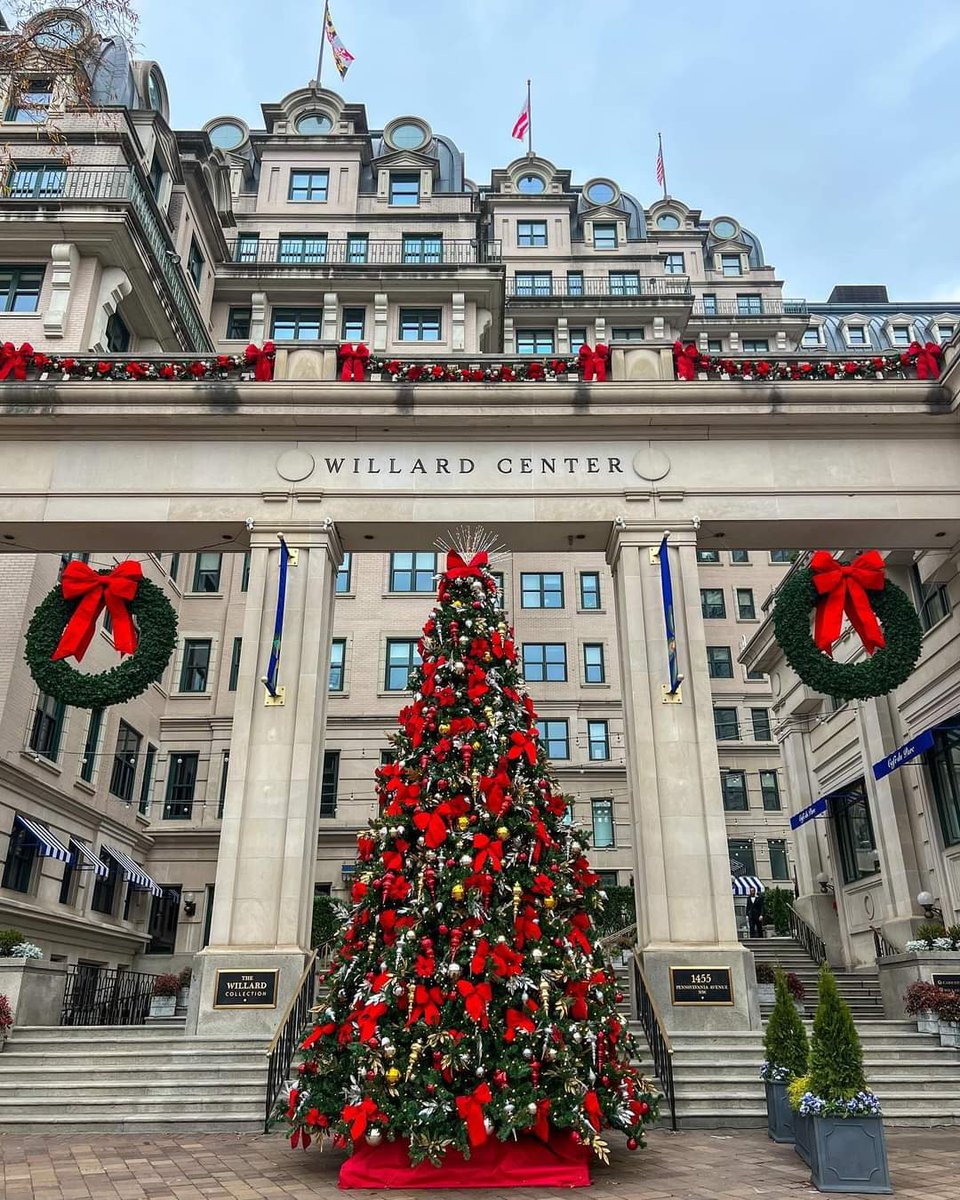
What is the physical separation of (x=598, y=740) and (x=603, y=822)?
3.11 m

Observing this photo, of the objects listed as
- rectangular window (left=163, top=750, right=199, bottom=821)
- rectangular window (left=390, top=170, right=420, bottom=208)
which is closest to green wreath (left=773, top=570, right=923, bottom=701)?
rectangular window (left=163, top=750, right=199, bottom=821)

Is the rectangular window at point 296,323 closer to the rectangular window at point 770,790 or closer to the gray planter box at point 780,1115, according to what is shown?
the rectangular window at point 770,790

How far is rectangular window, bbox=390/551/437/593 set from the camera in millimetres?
35438

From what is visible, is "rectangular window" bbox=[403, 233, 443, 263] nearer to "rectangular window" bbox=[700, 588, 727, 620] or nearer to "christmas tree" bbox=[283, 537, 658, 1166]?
"rectangular window" bbox=[700, 588, 727, 620]

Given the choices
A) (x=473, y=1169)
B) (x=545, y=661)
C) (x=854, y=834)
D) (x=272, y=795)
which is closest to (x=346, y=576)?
(x=545, y=661)

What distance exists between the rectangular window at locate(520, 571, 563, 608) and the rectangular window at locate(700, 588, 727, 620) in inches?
343

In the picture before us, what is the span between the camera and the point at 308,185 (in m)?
42.8

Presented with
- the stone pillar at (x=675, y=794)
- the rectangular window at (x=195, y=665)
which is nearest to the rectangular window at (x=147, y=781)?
the rectangular window at (x=195, y=665)

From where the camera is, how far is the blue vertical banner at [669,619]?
611 inches

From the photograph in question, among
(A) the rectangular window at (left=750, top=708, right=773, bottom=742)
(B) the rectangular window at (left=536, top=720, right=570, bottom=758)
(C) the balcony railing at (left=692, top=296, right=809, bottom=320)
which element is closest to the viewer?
(B) the rectangular window at (left=536, top=720, right=570, bottom=758)

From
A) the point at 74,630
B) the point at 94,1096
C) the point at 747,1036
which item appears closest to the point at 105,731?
the point at 74,630

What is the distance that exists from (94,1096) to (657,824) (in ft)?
29.2

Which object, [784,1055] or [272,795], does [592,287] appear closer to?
[272,795]

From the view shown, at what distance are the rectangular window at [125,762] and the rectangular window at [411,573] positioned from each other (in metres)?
11.0
